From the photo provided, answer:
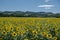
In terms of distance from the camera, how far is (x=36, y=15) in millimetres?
37594

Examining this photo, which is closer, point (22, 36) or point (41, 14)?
point (22, 36)

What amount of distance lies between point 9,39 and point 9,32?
484 mm

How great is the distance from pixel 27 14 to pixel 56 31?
97.6 ft

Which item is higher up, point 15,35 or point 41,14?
point 15,35

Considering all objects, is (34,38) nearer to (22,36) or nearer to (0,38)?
(22,36)

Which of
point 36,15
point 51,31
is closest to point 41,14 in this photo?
point 36,15

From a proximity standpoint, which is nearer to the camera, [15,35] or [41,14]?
[15,35]

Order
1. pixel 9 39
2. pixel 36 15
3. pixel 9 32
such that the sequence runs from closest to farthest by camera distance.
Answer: pixel 9 39, pixel 9 32, pixel 36 15

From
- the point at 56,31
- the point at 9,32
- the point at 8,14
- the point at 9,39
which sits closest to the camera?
the point at 9,39

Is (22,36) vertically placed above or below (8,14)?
above

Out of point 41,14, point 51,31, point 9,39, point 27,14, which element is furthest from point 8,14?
point 9,39

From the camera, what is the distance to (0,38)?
6.23 metres

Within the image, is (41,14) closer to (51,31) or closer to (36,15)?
(36,15)

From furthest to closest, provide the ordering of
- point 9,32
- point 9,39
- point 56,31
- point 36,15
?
point 36,15 → point 56,31 → point 9,32 → point 9,39
